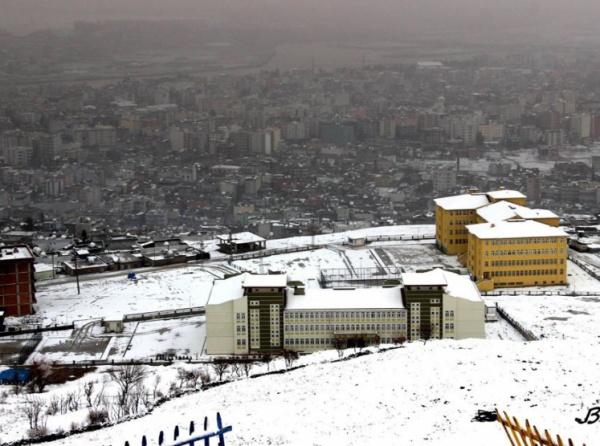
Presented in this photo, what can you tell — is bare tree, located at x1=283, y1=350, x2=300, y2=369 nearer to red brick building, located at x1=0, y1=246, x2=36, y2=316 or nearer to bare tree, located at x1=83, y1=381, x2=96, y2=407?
bare tree, located at x1=83, y1=381, x2=96, y2=407

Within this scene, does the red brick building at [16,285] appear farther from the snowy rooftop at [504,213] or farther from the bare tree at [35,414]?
the snowy rooftop at [504,213]

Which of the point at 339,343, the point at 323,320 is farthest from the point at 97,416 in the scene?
the point at 323,320

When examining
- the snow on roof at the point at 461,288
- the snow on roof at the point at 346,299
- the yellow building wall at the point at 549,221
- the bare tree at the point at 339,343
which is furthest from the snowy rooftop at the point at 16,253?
the yellow building wall at the point at 549,221

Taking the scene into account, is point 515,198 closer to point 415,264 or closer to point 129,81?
point 415,264

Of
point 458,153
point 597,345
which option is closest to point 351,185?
point 458,153

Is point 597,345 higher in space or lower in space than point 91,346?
higher

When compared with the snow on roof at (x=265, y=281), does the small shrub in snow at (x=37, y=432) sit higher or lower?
higher
